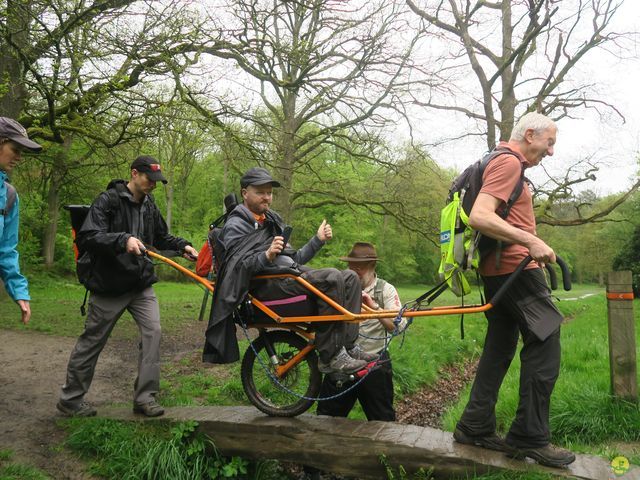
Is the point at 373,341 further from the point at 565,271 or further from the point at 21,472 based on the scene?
the point at 21,472

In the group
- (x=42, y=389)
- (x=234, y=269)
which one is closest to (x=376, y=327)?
(x=234, y=269)

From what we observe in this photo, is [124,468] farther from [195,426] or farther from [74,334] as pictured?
[74,334]

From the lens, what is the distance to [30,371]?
6.51m

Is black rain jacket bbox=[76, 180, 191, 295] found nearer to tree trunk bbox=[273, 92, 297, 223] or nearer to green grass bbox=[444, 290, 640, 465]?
green grass bbox=[444, 290, 640, 465]

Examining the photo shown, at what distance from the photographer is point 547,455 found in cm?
332

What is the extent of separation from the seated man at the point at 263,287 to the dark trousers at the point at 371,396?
651mm

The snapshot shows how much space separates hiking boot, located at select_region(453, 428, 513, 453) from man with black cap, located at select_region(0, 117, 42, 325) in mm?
3272

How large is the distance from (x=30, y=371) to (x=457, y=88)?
417 inches

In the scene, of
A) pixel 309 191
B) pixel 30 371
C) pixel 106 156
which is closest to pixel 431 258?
pixel 309 191

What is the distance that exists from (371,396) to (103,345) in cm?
236

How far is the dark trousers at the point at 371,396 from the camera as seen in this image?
4578 mm

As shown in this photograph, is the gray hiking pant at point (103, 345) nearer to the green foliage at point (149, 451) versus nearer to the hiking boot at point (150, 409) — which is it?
the hiking boot at point (150, 409)

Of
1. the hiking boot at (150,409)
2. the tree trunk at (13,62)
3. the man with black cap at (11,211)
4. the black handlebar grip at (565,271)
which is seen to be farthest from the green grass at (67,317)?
the black handlebar grip at (565,271)

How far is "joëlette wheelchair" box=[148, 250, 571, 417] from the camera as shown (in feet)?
12.1
